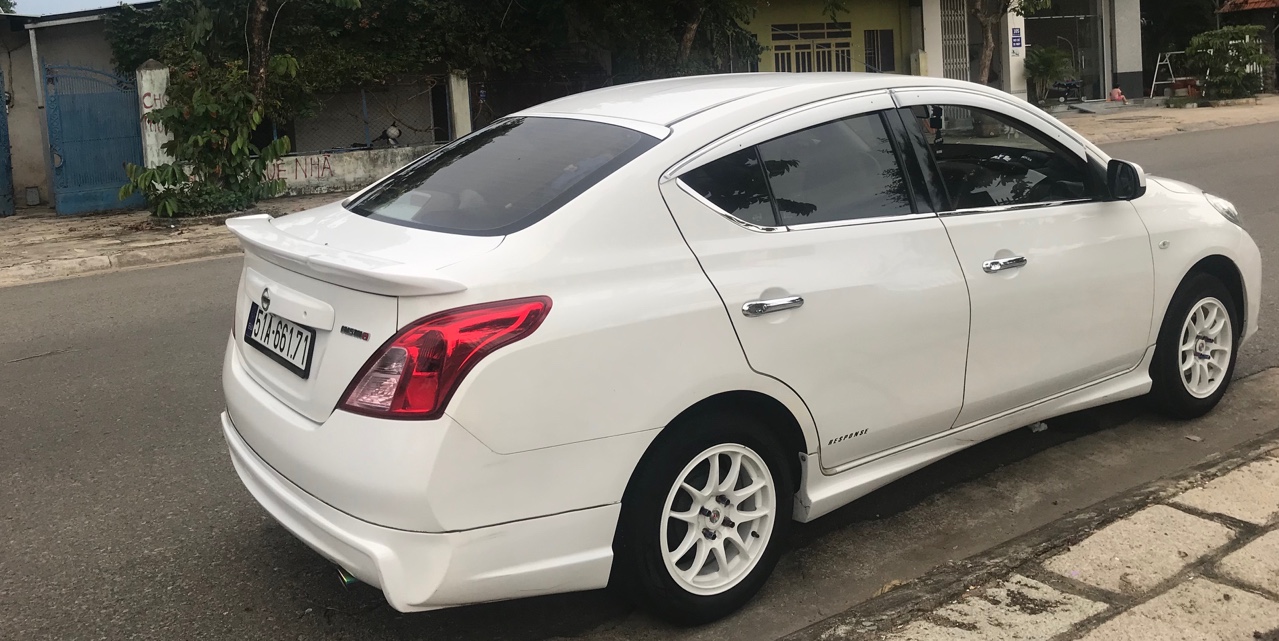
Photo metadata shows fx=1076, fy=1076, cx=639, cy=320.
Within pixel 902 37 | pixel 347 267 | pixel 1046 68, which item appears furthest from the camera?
pixel 1046 68

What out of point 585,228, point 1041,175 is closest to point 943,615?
point 585,228

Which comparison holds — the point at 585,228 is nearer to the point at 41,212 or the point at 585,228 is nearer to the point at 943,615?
the point at 943,615

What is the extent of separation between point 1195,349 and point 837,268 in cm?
229

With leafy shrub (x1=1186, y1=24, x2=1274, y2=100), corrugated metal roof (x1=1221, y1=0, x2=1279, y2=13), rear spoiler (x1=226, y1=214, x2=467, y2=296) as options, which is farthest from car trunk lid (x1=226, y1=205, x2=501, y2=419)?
corrugated metal roof (x1=1221, y1=0, x2=1279, y2=13)

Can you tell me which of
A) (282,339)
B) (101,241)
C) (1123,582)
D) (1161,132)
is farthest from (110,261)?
(1161,132)

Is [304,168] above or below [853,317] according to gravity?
above

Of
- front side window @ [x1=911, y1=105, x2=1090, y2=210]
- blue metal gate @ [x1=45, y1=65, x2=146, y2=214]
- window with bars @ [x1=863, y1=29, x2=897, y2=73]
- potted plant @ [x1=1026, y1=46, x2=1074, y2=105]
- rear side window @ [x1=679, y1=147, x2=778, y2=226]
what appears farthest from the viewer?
potted plant @ [x1=1026, y1=46, x2=1074, y2=105]

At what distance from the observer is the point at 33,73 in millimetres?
17188

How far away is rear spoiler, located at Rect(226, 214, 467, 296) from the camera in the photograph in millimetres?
2730

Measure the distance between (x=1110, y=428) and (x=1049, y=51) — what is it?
2583 centimetres

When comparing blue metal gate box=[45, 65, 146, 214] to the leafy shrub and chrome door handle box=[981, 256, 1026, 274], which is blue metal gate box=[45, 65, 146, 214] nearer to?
chrome door handle box=[981, 256, 1026, 274]

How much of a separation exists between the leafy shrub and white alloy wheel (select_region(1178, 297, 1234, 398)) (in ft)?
87.7

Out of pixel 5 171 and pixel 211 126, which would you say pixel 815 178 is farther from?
pixel 5 171

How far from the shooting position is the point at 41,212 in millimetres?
16109
